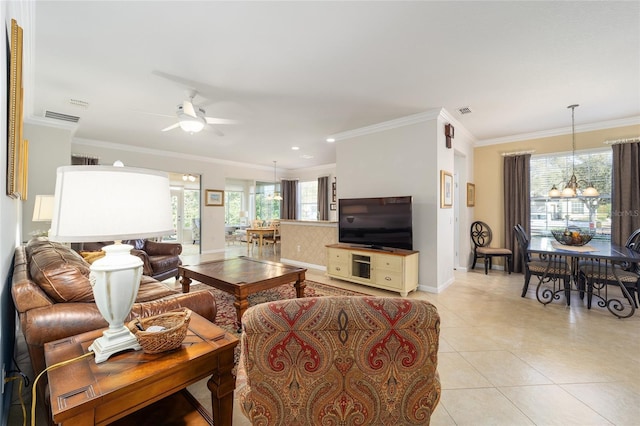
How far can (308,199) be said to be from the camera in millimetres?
9508

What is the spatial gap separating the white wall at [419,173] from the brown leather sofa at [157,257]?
123 inches

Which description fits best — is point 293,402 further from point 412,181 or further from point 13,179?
point 412,181

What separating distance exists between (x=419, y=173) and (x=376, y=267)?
60.1 inches

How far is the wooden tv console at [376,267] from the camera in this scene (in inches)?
150

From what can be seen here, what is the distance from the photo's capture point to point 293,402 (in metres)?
0.98

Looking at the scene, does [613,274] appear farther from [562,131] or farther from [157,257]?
[157,257]

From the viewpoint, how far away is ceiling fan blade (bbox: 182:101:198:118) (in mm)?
3066

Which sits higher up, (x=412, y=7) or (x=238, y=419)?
(x=412, y=7)

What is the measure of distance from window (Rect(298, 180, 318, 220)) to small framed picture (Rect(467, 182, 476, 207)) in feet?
16.1

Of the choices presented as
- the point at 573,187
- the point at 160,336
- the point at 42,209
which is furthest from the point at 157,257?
the point at 573,187

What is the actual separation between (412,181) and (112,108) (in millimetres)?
4393

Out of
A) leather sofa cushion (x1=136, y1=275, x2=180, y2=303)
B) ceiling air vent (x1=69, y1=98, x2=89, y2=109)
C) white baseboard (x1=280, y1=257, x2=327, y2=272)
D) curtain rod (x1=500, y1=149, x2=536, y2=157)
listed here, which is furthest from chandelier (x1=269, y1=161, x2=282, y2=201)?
leather sofa cushion (x1=136, y1=275, x2=180, y2=303)

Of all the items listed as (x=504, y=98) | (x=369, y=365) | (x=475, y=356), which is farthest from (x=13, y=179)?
(x=504, y=98)

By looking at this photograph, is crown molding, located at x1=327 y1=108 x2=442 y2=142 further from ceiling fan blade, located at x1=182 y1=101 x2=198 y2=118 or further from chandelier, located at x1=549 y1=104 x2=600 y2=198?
ceiling fan blade, located at x1=182 y1=101 x2=198 y2=118
